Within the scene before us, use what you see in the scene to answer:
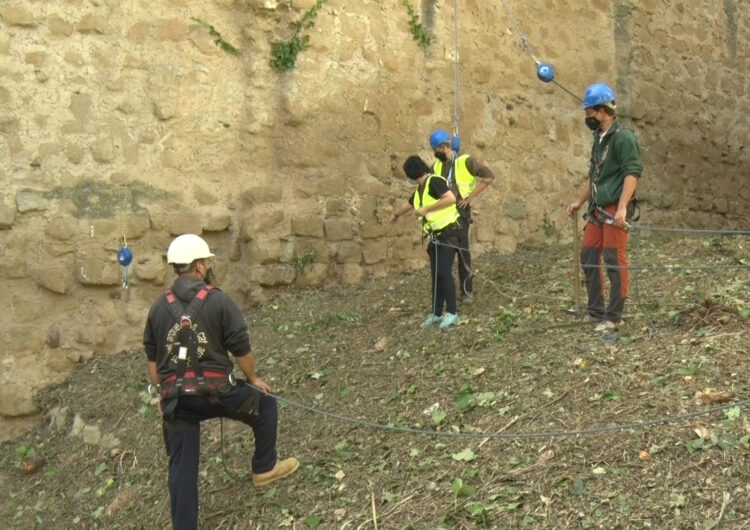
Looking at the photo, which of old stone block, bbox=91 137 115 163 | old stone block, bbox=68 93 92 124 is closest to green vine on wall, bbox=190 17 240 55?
old stone block, bbox=68 93 92 124

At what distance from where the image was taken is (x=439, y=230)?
660 centimetres

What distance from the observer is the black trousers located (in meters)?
6.41

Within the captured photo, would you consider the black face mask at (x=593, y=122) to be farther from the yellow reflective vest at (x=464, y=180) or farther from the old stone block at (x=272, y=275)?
the old stone block at (x=272, y=275)

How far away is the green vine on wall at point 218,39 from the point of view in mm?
7129

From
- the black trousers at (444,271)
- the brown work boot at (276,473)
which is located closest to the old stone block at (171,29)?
the black trousers at (444,271)

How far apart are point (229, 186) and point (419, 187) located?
1.73 m

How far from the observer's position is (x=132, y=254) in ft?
22.2

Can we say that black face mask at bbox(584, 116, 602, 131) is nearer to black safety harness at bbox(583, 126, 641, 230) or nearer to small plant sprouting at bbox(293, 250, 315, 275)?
black safety harness at bbox(583, 126, 641, 230)

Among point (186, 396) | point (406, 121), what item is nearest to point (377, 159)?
point (406, 121)

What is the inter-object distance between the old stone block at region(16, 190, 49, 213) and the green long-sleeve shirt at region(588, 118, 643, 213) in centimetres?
407

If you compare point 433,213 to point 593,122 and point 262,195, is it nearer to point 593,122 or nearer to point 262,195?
point 593,122

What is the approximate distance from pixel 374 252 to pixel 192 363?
12.5 ft

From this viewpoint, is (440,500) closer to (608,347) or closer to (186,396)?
(186,396)

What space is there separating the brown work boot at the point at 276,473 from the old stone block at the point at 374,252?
130 inches
